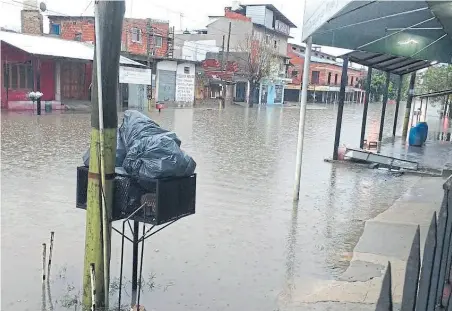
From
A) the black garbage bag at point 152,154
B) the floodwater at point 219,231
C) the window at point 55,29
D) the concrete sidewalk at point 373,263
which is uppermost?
the window at point 55,29

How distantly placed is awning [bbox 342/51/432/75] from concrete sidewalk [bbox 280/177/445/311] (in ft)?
17.0

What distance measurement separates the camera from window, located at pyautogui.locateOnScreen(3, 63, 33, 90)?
23923 mm

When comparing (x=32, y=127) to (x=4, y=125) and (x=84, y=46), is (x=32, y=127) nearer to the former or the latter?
(x=4, y=125)

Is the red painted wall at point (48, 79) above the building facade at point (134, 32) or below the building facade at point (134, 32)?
below

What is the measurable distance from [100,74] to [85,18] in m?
38.2

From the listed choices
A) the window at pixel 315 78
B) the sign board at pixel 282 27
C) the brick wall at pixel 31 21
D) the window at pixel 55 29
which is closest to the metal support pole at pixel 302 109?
the brick wall at pixel 31 21

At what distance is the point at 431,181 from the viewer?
10648 mm

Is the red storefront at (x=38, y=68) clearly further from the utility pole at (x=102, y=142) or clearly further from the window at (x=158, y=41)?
the utility pole at (x=102, y=142)

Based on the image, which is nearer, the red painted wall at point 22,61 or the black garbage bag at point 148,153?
the black garbage bag at point 148,153

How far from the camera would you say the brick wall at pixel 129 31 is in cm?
3728

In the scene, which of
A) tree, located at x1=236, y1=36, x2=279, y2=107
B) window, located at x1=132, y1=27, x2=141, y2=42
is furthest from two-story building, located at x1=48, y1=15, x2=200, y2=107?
tree, located at x1=236, y1=36, x2=279, y2=107

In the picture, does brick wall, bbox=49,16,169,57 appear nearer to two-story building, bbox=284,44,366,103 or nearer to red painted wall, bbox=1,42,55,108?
red painted wall, bbox=1,42,55,108

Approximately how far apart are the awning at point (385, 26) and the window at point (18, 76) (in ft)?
64.2

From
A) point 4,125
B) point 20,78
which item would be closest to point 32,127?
point 4,125
